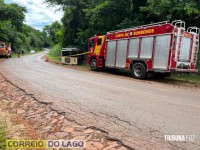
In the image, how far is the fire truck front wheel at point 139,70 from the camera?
524 inches

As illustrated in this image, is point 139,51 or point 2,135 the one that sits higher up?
point 139,51

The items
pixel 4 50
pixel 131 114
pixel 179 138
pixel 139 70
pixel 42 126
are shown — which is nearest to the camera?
pixel 179 138

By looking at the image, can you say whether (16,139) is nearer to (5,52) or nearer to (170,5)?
(170,5)

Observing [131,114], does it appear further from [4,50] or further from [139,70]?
[4,50]

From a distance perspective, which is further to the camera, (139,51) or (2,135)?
(139,51)

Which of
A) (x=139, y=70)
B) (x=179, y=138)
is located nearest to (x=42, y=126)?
(x=179, y=138)

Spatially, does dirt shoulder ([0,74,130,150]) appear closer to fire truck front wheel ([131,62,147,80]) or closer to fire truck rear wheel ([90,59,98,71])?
fire truck front wheel ([131,62,147,80])

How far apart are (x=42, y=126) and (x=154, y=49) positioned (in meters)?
9.37

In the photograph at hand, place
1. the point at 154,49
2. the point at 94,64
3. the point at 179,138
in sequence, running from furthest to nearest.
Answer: the point at 94,64 < the point at 154,49 < the point at 179,138

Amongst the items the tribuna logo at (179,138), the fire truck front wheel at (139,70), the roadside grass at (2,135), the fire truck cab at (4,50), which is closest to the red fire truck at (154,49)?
the fire truck front wheel at (139,70)

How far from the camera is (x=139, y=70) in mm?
13758

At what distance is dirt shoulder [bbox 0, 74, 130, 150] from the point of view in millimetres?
4160

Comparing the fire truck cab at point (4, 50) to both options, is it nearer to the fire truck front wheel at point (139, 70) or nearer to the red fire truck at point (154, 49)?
the red fire truck at point (154, 49)

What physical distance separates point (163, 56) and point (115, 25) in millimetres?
10186
